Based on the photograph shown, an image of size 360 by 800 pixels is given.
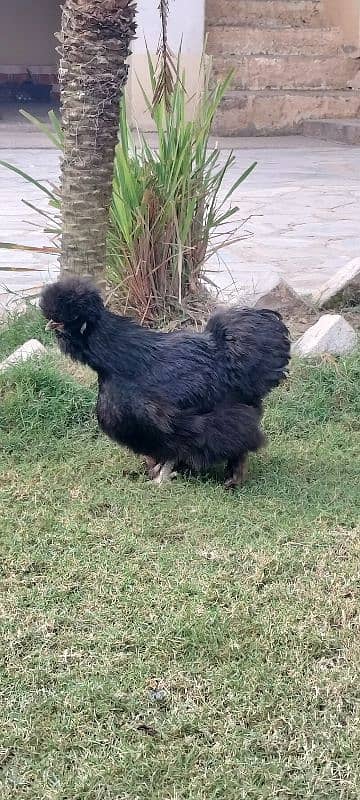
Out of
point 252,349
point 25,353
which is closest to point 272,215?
point 25,353

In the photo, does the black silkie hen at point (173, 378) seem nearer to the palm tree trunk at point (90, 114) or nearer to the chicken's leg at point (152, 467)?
the chicken's leg at point (152, 467)

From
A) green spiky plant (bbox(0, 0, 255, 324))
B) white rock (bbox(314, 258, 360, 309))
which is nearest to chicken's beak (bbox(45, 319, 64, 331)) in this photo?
green spiky plant (bbox(0, 0, 255, 324))

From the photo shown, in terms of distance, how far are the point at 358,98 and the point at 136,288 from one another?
399 inches

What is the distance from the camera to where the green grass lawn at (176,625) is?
2.17 meters

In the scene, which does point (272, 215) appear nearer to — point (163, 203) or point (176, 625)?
point (163, 203)

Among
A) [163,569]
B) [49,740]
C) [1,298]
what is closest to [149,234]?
[1,298]

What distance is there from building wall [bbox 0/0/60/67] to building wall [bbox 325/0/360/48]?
6606 millimetres

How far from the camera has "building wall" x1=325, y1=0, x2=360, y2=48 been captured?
1415 cm

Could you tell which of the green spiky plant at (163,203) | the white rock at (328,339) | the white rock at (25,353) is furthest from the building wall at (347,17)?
the white rock at (25,353)

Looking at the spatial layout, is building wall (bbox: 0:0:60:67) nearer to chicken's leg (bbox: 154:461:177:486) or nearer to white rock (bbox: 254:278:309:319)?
white rock (bbox: 254:278:309:319)

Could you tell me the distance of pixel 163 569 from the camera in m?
2.94

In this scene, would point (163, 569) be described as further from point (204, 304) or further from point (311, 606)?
point (204, 304)

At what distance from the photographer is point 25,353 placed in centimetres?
452

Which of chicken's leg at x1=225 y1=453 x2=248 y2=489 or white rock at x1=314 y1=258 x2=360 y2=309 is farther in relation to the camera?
white rock at x1=314 y1=258 x2=360 y2=309
